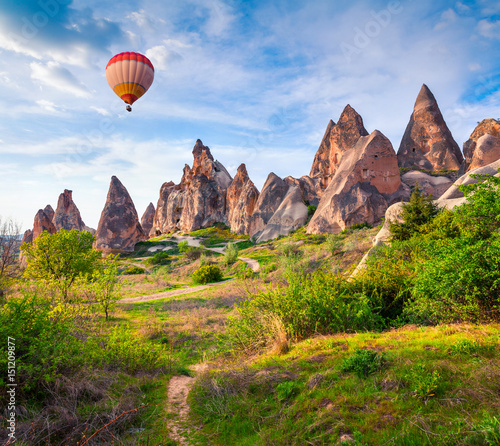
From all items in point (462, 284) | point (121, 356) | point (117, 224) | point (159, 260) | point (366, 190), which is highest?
point (366, 190)

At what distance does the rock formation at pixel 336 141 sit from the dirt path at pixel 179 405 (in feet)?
167

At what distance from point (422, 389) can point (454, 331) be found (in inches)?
86.4

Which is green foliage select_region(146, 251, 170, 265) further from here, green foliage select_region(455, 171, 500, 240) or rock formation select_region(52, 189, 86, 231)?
rock formation select_region(52, 189, 86, 231)

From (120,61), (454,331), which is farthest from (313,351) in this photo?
(120,61)

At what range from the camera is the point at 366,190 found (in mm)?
29906

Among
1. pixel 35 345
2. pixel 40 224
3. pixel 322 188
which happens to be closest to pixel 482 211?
pixel 35 345

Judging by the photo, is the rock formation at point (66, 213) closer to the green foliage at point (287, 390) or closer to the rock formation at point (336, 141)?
the rock formation at point (336, 141)

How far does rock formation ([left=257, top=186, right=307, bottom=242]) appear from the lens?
135 feet

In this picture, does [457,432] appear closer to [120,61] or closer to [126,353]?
[126,353]

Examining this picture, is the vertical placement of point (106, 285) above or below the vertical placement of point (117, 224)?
below

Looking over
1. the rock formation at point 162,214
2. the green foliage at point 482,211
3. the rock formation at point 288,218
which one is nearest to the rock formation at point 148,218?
the rock formation at point 162,214

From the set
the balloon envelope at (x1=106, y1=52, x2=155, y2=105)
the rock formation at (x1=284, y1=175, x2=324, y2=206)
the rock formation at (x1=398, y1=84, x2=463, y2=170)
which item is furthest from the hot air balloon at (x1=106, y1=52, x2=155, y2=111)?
the rock formation at (x1=398, y1=84, x2=463, y2=170)

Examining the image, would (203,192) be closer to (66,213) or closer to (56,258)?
(66,213)

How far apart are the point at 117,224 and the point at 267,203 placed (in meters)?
25.8
